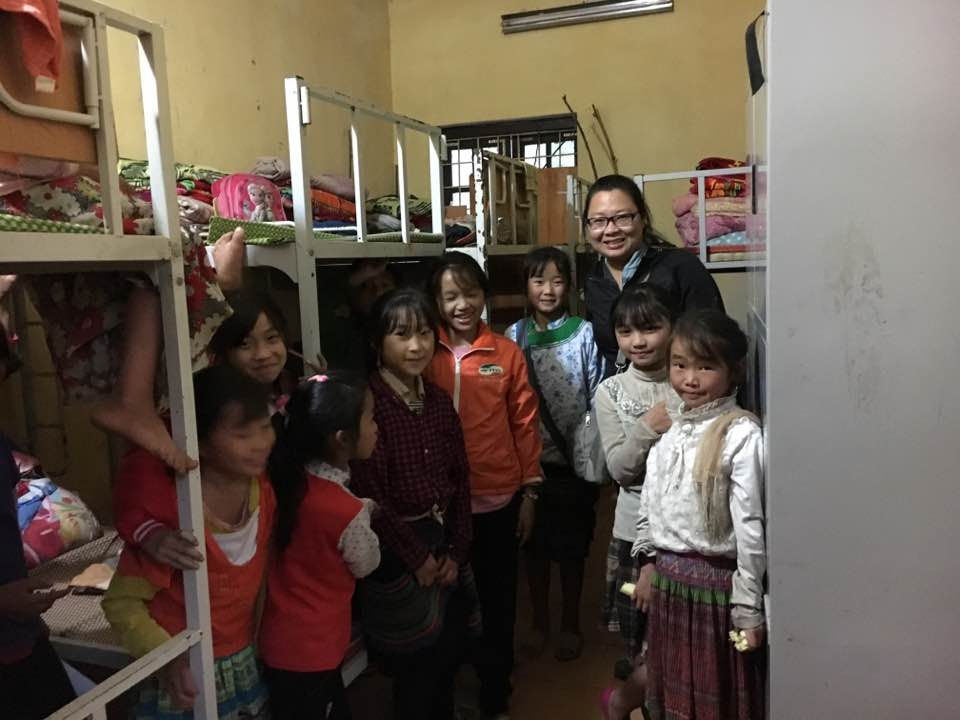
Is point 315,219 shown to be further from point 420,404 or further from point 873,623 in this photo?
point 873,623

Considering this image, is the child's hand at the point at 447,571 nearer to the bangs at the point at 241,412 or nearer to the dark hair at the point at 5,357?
the bangs at the point at 241,412

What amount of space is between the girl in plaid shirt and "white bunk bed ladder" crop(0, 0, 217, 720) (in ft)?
1.53

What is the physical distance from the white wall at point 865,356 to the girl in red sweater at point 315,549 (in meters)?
0.80

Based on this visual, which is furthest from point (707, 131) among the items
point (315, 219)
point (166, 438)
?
point (166, 438)

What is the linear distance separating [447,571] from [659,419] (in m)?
0.60

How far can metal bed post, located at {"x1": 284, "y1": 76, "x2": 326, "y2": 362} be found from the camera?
6.41 feet

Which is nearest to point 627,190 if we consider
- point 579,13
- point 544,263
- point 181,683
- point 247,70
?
point 544,263

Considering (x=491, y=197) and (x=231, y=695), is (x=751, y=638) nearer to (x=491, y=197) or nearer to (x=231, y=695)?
(x=231, y=695)

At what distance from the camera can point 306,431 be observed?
5.15 feet

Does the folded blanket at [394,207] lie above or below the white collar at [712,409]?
above

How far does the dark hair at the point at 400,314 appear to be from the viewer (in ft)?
6.10

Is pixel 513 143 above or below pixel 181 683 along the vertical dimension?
above

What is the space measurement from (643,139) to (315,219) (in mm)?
2976

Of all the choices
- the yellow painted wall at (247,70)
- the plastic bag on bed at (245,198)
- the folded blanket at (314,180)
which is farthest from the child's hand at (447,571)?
the yellow painted wall at (247,70)
